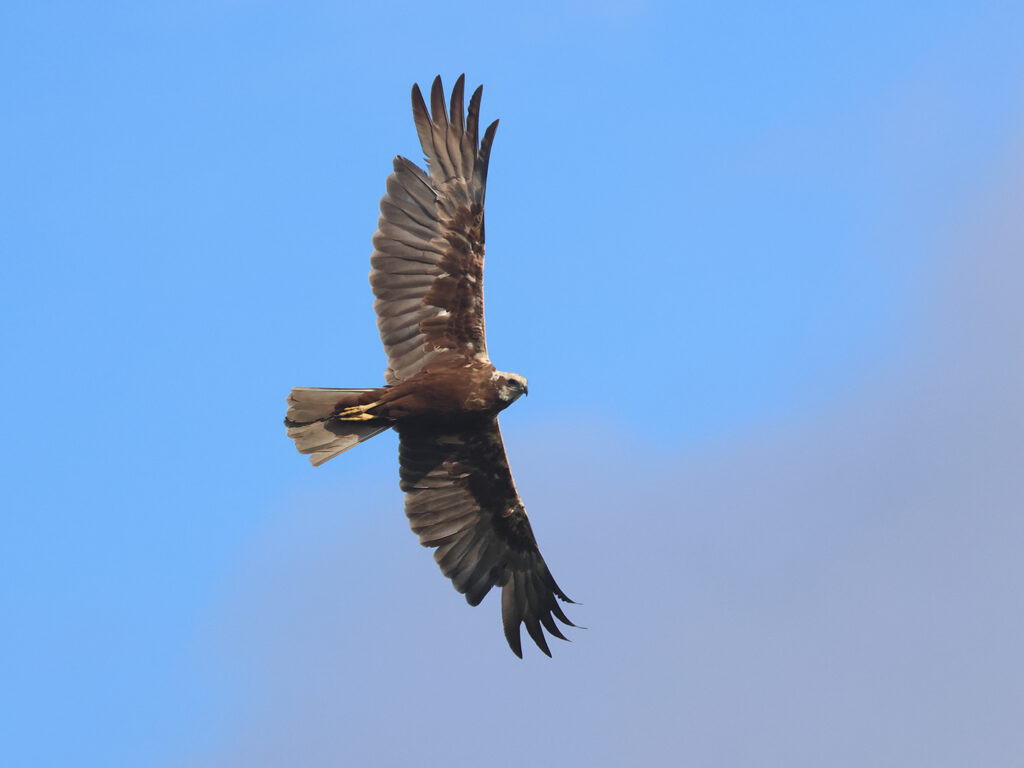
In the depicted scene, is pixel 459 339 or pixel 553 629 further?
pixel 553 629

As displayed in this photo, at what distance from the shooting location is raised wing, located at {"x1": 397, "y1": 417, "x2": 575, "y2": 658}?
59.9 ft

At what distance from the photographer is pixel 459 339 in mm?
17672

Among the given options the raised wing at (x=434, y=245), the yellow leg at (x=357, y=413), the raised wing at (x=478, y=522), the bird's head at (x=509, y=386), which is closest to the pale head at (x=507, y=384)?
the bird's head at (x=509, y=386)

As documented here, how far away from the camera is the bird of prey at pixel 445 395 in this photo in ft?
56.9

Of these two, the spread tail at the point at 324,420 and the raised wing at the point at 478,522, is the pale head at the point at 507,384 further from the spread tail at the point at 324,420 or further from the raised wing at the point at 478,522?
the spread tail at the point at 324,420

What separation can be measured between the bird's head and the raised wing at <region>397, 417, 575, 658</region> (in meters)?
0.62

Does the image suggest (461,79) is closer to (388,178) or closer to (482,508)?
(388,178)

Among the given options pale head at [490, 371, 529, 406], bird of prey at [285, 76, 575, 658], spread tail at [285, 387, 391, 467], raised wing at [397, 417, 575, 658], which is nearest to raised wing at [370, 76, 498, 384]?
bird of prey at [285, 76, 575, 658]

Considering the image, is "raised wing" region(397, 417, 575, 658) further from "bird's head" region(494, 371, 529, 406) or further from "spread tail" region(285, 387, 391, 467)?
"spread tail" region(285, 387, 391, 467)

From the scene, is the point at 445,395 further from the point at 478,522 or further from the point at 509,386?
the point at 478,522

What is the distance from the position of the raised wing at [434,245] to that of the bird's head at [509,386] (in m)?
0.36

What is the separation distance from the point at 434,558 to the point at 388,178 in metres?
4.43

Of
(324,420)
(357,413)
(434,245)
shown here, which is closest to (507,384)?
(357,413)

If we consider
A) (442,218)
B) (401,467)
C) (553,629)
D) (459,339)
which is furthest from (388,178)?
(553,629)
